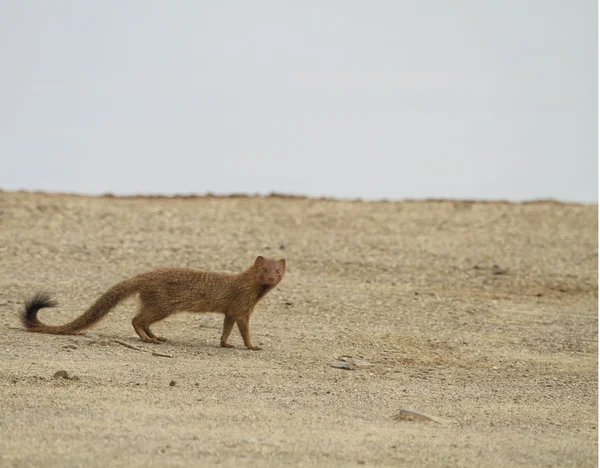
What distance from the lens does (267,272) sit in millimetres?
11812

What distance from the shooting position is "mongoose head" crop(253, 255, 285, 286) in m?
11.8

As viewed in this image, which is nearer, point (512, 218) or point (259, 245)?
point (259, 245)

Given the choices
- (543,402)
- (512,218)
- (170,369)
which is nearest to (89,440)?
(170,369)

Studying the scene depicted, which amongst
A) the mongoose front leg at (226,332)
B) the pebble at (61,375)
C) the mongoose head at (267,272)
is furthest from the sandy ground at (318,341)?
the mongoose head at (267,272)

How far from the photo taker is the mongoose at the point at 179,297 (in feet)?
37.6

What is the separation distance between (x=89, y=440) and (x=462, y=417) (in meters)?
3.17

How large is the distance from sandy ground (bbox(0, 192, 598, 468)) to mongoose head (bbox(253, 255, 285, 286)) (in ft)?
2.58

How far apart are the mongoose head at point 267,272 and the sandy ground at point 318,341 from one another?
0.79 m

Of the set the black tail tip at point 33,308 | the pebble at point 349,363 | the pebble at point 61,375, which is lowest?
the pebble at point 349,363

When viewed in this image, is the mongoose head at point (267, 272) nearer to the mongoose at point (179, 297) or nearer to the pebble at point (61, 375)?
the mongoose at point (179, 297)

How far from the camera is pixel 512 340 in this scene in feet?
47.4

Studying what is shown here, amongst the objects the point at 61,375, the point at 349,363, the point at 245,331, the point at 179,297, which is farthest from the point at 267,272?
the point at 61,375

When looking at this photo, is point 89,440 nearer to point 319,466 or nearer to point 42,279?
point 319,466

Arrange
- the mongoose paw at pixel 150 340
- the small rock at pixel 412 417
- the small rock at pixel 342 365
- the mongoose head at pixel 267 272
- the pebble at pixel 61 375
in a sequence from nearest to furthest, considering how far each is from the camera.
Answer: the small rock at pixel 412 417
the pebble at pixel 61 375
the small rock at pixel 342 365
the mongoose paw at pixel 150 340
the mongoose head at pixel 267 272
